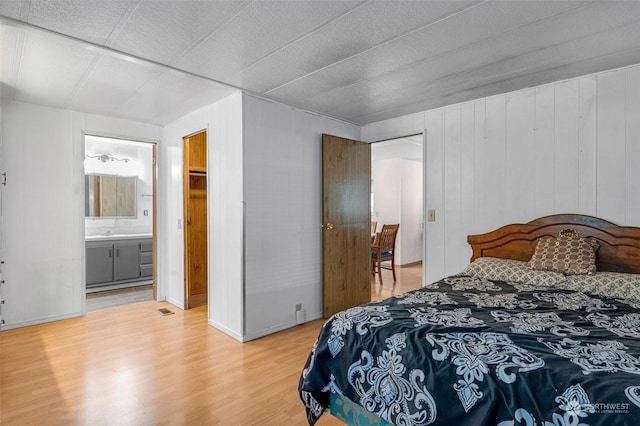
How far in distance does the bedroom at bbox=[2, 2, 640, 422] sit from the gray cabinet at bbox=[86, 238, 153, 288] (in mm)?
1132

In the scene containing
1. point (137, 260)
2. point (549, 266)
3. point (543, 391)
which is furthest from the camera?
point (137, 260)

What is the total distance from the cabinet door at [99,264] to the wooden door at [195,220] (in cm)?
166

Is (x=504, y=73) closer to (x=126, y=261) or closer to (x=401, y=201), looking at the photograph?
(x=401, y=201)

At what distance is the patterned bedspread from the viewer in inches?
44.5

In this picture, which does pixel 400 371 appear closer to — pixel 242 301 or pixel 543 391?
pixel 543 391

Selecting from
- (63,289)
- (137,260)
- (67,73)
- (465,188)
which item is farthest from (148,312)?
(465,188)

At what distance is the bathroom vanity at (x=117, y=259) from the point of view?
491 centimetres

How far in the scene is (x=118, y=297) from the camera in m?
4.71

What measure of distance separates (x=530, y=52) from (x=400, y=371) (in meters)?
2.31

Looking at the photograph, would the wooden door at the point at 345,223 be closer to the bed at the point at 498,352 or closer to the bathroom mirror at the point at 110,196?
the bed at the point at 498,352

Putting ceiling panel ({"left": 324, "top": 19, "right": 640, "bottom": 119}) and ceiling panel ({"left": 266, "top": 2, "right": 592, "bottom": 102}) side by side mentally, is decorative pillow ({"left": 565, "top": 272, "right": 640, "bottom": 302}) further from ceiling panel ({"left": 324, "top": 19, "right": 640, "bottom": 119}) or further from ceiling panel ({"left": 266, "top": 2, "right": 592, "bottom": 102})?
ceiling panel ({"left": 266, "top": 2, "right": 592, "bottom": 102})

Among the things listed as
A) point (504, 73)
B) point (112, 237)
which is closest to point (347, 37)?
point (504, 73)

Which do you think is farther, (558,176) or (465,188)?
(465,188)

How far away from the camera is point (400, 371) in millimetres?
1476
